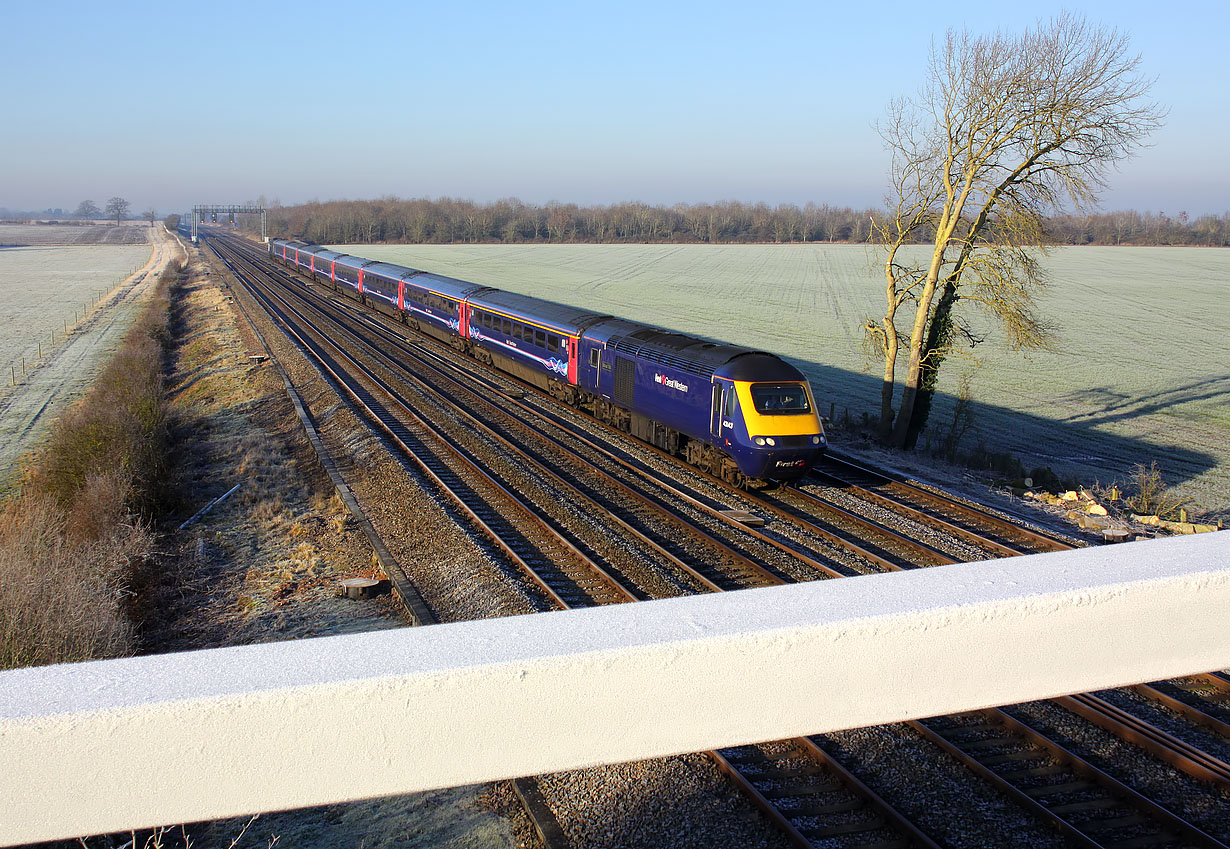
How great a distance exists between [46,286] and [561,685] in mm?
83928

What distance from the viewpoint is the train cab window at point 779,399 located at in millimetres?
15195

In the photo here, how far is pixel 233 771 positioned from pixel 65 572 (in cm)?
704

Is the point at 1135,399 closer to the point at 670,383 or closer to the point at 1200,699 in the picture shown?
the point at 670,383

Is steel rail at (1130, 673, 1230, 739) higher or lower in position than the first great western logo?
lower

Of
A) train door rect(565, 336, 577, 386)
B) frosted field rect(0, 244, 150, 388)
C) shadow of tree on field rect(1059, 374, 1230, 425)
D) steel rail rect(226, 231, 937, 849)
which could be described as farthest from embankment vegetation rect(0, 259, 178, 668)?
shadow of tree on field rect(1059, 374, 1230, 425)

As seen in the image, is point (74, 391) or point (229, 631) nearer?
point (229, 631)

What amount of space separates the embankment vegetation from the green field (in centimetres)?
1842

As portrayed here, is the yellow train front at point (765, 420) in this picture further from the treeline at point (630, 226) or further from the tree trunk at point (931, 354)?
the treeline at point (630, 226)

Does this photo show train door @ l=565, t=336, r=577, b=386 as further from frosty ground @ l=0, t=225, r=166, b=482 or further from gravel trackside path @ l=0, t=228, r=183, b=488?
frosty ground @ l=0, t=225, r=166, b=482

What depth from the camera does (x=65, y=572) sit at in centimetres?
912

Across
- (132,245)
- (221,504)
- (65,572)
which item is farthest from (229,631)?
(132,245)

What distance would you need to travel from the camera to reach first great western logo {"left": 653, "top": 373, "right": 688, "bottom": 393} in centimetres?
1683

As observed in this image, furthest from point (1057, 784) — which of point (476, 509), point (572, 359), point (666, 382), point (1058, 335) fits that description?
point (1058, 335)

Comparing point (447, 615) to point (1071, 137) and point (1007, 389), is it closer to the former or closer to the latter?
point (1071, 137)
